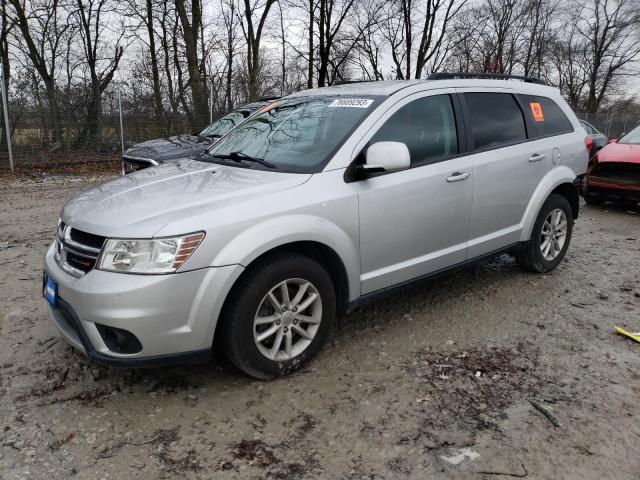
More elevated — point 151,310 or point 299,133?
point 299,133

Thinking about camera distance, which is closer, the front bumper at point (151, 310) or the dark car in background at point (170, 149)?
the front bumper at point (151, 310)

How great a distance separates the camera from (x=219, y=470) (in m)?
2.33

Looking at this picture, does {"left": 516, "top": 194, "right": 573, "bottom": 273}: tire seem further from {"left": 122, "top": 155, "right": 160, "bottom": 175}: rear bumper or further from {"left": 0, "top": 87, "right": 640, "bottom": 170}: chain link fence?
{"left": 0, "top": 87, "right": 640, "bottom": 170}: chain link fence

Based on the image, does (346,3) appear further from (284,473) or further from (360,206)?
(284,473)

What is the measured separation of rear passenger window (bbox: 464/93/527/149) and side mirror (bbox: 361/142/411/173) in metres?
1.12

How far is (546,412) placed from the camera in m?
2.76

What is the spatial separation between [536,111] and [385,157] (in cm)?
234

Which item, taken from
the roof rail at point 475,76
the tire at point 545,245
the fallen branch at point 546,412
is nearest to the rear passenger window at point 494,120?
the roof rail at point 475,76

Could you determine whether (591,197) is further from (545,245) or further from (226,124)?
(226,124)

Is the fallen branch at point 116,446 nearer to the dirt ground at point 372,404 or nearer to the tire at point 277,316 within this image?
the dirt ground at point 372,404

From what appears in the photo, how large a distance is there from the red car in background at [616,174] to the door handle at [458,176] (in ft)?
18.8

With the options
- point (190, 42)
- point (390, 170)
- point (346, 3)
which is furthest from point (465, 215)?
point (346, 3)

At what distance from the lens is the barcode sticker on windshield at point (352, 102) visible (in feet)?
11.7

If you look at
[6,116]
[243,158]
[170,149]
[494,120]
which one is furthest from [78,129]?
[494,120]
